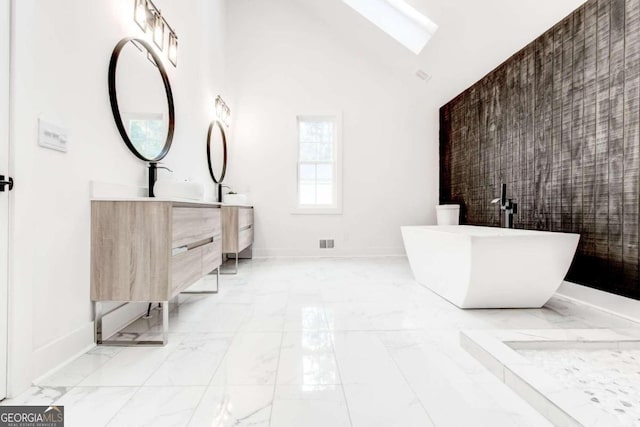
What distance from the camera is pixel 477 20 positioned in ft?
9.88

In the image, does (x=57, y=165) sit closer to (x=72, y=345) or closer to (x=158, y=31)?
(x=72, y=345)

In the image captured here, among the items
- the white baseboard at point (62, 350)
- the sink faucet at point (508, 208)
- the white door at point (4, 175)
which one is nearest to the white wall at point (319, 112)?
the sink faucet at point (508, 208)

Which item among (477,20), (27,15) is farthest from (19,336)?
(477,20)

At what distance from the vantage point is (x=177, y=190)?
90.9 inches

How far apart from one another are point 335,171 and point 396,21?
211 cm

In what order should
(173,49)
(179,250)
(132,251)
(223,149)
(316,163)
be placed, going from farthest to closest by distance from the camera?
(316,163) → (223,149) → (173,49) → (179,250) → (132,251)

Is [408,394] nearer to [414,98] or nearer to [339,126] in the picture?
[339,126]

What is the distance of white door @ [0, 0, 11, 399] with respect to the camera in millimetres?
1185

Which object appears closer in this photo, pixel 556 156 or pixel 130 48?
pixel 130 48

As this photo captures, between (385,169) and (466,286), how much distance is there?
2.87 metres

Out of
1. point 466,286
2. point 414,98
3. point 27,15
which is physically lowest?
point 466,286

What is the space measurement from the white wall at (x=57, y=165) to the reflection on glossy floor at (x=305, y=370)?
21 centimetres

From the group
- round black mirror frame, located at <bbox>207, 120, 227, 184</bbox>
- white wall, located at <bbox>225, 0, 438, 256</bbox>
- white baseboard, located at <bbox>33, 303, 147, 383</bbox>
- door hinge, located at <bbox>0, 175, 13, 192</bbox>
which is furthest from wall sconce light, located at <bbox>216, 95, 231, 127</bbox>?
door hinge, located at <bbox>0, 175, 13, 192</bbox>

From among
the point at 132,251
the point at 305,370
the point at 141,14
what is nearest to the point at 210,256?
the point at 132,251
